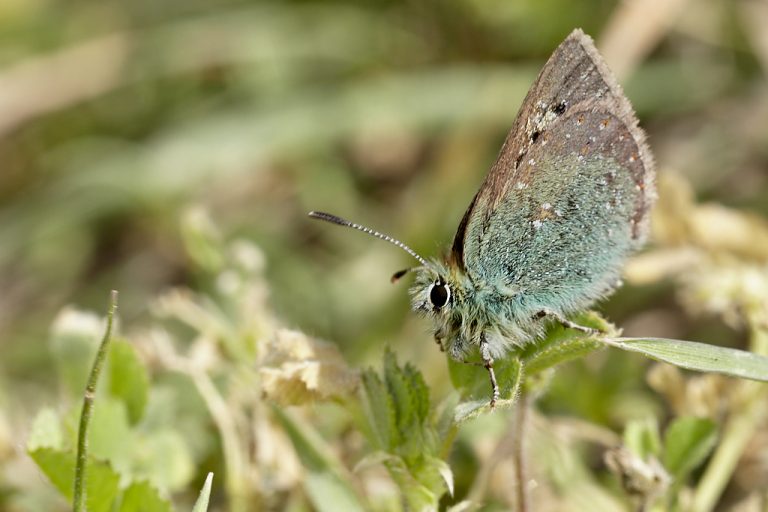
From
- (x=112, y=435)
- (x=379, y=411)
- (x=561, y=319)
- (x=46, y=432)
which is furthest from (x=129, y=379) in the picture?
(x=561, y=319)

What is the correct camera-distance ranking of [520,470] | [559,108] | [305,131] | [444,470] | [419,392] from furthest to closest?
[305,131], [559,108], [520,470], [419,392], [444,470]

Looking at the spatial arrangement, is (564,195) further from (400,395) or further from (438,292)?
(400,395)

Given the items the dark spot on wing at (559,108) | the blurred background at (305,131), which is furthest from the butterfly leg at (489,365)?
the blurred background at (305,131)

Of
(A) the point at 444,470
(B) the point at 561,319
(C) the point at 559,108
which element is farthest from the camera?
(C) the point at 559,108

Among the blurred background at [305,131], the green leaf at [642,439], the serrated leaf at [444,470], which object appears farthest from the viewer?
A: the blurred background at [305,131]

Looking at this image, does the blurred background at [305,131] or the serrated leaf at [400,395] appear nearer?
the serrated leaf at [400,395]

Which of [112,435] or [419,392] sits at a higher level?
[112,435]

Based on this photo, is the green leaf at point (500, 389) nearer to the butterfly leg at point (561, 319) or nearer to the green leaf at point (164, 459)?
the butterfly leg at point (561, 319)
